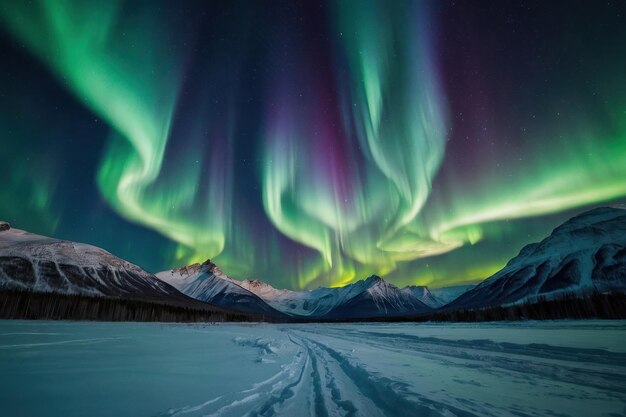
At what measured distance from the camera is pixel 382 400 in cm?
558

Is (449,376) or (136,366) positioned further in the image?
(136,366)

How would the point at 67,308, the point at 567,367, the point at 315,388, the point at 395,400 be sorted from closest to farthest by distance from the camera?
the point at 395,400, the point at 315,388, the point at 567,367, the point at 67,308

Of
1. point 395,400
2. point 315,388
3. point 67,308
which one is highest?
point 67,308

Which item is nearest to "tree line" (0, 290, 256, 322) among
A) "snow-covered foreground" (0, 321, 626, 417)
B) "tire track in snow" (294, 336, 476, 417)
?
"snow-covered foreground" (0, 321, 626, 417)

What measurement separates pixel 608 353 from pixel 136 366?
16.2 metres

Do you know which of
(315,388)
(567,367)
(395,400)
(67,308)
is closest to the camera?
(395,400)

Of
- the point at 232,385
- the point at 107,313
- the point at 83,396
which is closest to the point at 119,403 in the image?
the point at 83,396

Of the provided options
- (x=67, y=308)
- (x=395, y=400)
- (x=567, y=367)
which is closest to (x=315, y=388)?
(x=395, y=400)

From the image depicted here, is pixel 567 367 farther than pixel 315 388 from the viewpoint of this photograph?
Yes

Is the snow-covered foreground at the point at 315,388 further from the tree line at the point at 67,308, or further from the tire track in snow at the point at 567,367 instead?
the tree line at the point at 67,308

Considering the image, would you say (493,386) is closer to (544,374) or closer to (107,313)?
(544,374)

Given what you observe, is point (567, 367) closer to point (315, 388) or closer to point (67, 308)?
point (315, 388)

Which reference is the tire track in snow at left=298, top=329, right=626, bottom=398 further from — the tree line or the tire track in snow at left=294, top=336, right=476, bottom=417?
the tree line

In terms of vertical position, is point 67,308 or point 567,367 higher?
point 67,308
